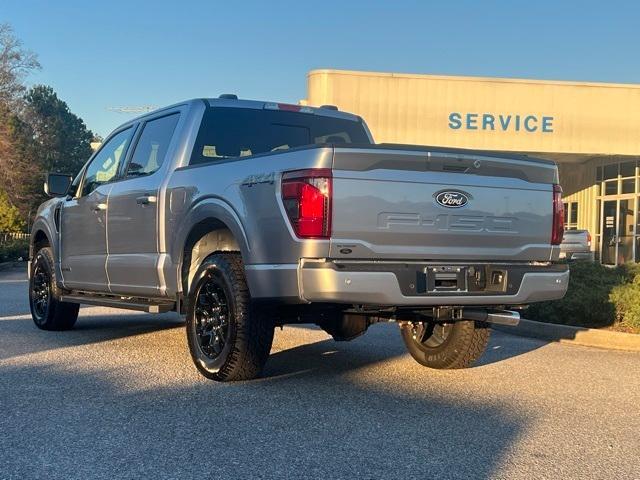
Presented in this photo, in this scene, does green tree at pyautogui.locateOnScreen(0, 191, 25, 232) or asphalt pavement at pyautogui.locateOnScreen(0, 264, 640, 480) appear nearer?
asphalt pavement at pyautogui.locateOnScreen(0, 264, 640, 480)

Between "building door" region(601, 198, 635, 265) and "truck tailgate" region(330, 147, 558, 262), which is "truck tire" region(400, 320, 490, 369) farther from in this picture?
"building door" region(601, 198, 635, 265)

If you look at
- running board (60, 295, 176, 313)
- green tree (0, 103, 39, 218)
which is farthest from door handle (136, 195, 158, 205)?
Answer: green tree (0, 103, 39, 218)

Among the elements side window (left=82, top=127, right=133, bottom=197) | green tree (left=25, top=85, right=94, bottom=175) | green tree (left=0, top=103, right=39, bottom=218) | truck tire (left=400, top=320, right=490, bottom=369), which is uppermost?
green tree (left=25, top=85, right=94, bottom=175)

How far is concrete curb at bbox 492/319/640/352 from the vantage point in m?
7.66

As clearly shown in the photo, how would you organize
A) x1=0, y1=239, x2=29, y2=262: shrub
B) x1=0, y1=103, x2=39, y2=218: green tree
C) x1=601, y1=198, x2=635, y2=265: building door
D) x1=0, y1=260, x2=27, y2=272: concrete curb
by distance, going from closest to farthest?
x1=601, y1=198, x2=635, y2=265: building door
x1=0, y1=260, x2=27, y2=272: concrete curb
x1=0, y1=239, x2=29, y2=262: shrub
x1=0, y1=103, x2=39, y2=218: green tree

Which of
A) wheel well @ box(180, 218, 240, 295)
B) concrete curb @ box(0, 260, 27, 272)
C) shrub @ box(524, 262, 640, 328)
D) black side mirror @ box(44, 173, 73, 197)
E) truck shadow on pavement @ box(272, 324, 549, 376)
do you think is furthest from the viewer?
concrete curb @ box(0, 260, 27, 272)

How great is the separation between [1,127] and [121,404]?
34738mm

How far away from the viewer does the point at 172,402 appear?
15.1ft

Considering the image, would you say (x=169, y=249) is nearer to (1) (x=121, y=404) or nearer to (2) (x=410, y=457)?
(1) (x=121, y=404)

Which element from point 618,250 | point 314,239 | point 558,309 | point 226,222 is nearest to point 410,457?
point 314,239

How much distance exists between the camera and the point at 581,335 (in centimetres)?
802

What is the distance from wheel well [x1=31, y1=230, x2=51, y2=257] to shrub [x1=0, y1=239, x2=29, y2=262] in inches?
691

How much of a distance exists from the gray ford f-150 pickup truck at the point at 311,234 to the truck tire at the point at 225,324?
0.04 ft

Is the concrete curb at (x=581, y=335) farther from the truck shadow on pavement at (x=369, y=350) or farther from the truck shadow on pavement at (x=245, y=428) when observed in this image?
the truck shadow on pavement at (x=245, y=428)
